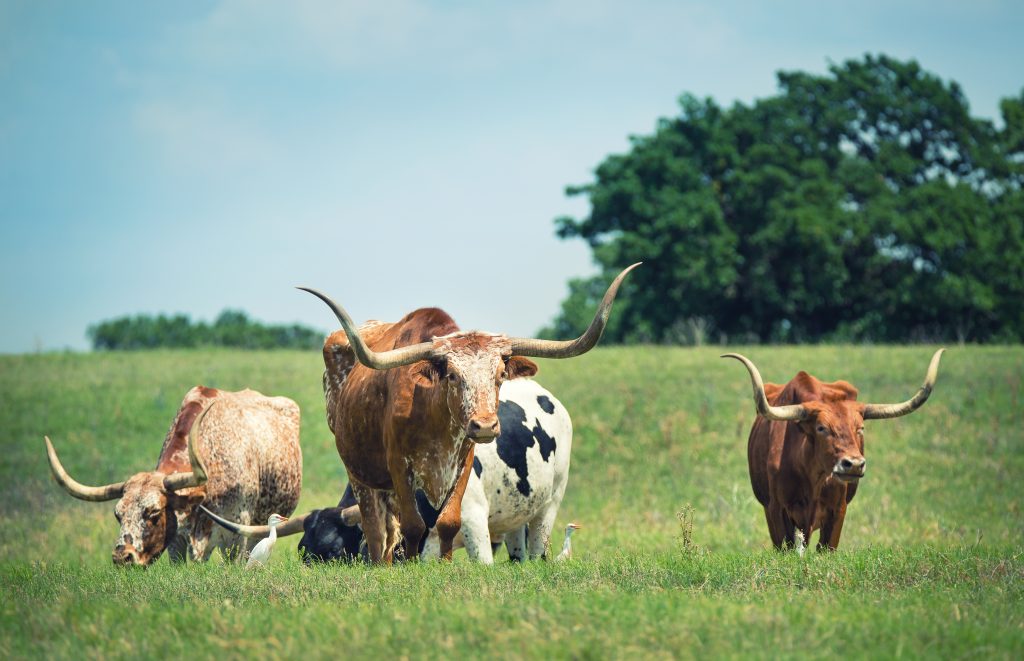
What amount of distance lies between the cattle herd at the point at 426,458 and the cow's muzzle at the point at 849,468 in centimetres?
2

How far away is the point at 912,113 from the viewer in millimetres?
40375

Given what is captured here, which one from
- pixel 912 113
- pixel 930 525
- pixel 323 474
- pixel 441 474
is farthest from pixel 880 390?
pixel 912 113

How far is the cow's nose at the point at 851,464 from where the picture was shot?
998cm

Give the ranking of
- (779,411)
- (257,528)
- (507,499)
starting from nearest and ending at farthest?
(779,411) → (507,499) → (257,528)

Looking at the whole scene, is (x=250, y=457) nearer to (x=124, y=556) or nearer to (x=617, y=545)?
(x=124, y=556)

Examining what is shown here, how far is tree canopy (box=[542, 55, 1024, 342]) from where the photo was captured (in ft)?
123

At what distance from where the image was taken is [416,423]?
9.07 m

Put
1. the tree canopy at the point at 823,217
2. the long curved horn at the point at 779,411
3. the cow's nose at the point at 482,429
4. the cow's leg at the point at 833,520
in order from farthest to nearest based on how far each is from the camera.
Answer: the tree canopy at the point at 823,217 < the cow's leg at the point at 833,520 < the long curved horn at the point at 779,411 < the cow's nose at the point at 482,429

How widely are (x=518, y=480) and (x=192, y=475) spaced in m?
3.31

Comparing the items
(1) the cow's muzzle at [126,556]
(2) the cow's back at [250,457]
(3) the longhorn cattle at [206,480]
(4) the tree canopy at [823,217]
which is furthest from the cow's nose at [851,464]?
(4) the tree canopy at [823,217]

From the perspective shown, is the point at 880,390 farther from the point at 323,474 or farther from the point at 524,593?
the point at 524,593

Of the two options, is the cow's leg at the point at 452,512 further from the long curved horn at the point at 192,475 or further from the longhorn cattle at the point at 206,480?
the long curved horn at the point at 192,475

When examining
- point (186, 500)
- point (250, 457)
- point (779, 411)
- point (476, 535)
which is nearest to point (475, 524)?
point (476, 535)

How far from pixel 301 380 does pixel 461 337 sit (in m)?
17.8
